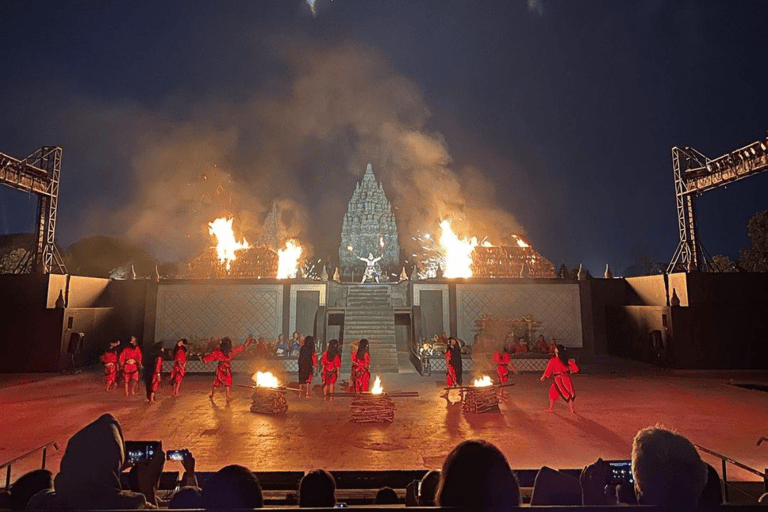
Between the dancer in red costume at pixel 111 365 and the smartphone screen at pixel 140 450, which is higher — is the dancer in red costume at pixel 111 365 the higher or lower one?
the lower one

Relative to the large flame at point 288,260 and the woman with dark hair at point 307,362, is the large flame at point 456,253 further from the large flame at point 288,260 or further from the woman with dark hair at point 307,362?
the woman with dark hair at point 307,362

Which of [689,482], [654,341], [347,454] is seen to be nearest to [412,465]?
[347,454]

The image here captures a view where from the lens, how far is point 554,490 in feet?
8.43

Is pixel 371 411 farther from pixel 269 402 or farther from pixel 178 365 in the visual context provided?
pixel 178 365

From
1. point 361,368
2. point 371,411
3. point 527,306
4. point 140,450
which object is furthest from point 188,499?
Answer: point 527,306

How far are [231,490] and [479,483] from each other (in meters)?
1.39

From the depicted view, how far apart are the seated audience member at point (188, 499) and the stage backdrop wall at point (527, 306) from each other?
15567 mm

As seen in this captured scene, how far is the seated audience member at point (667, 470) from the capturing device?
2.00 meters

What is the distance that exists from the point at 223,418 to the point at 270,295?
8.74 metres

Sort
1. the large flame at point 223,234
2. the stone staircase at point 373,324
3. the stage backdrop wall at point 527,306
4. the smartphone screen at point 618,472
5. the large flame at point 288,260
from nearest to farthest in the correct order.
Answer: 1. the smartphone screen at point 618,472
2. the stone staircase at point 373,324
3. the stage backdrop wall at point 527,306
4. the large flame at point 223,234
5. the large flame at point 288,260

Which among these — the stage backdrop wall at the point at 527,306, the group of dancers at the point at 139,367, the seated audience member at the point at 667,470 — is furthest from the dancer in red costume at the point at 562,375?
→ the group of dancers at the point at 139,367

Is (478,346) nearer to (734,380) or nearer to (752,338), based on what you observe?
(734,380)

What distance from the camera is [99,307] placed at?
17469 millimetres

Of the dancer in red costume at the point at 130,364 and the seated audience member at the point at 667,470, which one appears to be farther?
the dancer in red costume at the point at 130,364
